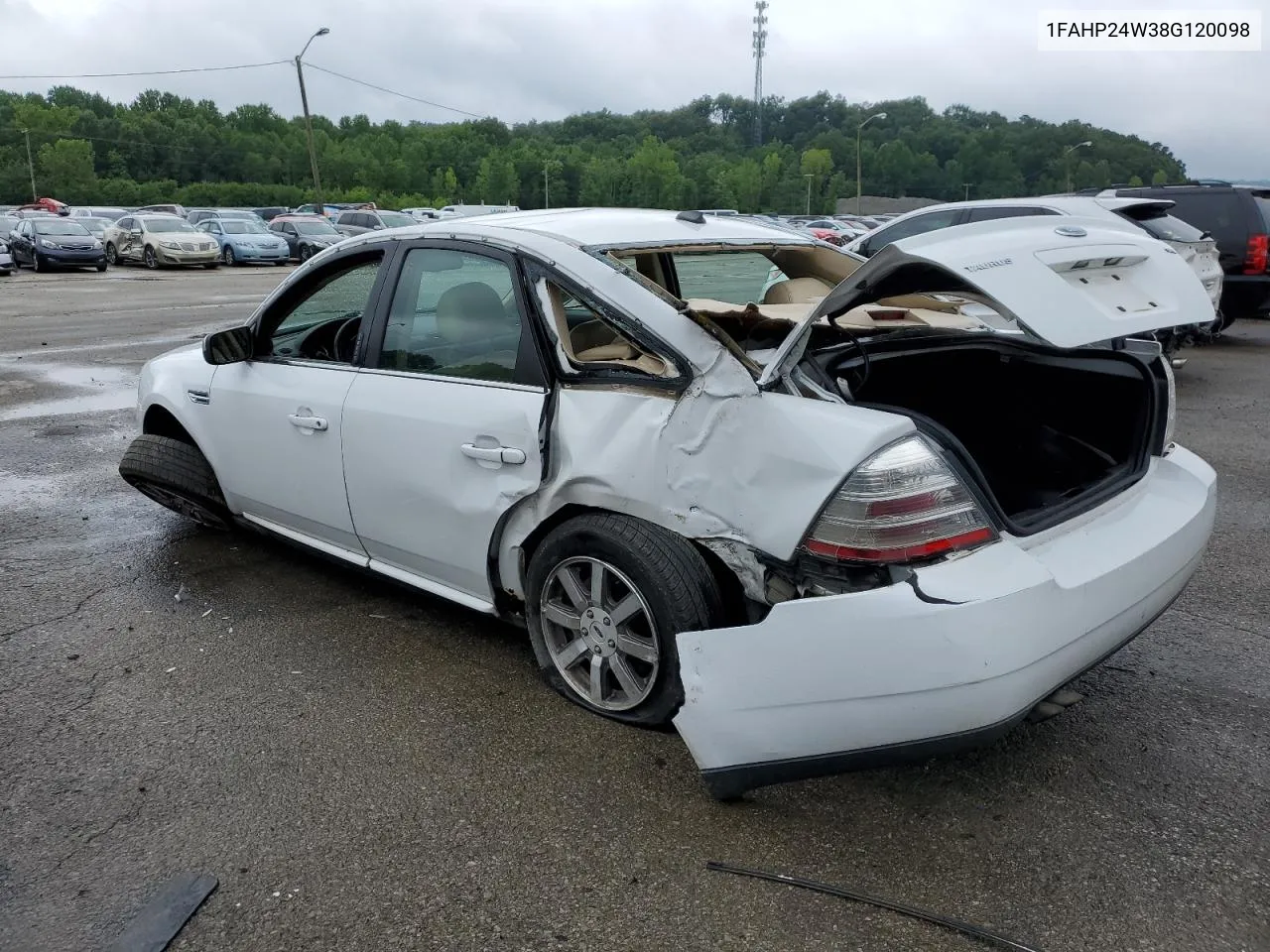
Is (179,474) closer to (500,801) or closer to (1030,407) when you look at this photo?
(500,801)

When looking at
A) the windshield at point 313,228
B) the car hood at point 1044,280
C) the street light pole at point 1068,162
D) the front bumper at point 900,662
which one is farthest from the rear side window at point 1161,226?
the street light pole at point 1068,162

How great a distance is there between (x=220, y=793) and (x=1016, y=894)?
82.6 inches

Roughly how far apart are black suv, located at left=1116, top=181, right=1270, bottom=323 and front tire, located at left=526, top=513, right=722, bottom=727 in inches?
401

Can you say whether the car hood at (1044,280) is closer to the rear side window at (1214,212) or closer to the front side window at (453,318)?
the front side window at (453,318)

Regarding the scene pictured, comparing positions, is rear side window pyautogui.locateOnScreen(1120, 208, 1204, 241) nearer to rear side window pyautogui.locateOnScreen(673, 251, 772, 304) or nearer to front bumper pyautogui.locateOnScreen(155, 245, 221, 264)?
rear side window pyautogui.locateOnScreen(673, 251, 772, 304)

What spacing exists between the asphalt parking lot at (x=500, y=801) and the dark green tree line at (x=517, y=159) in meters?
85.4

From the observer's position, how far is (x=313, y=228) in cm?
3194

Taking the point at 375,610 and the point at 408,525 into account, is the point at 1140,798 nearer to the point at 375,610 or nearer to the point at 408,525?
the point at 408,525

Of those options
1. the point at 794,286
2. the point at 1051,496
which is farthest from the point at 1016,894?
the point at 794,286

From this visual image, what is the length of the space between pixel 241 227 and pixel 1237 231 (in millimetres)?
27194

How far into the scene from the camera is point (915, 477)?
242 cm

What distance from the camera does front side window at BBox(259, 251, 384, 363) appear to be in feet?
12.8

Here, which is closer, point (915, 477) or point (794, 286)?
point (915, 477)

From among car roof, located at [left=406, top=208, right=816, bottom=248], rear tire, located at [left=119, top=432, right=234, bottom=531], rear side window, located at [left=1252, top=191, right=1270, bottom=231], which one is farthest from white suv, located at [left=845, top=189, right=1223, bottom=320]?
rear tire, located at [left=119, top=432, right=234, bottom=531]
